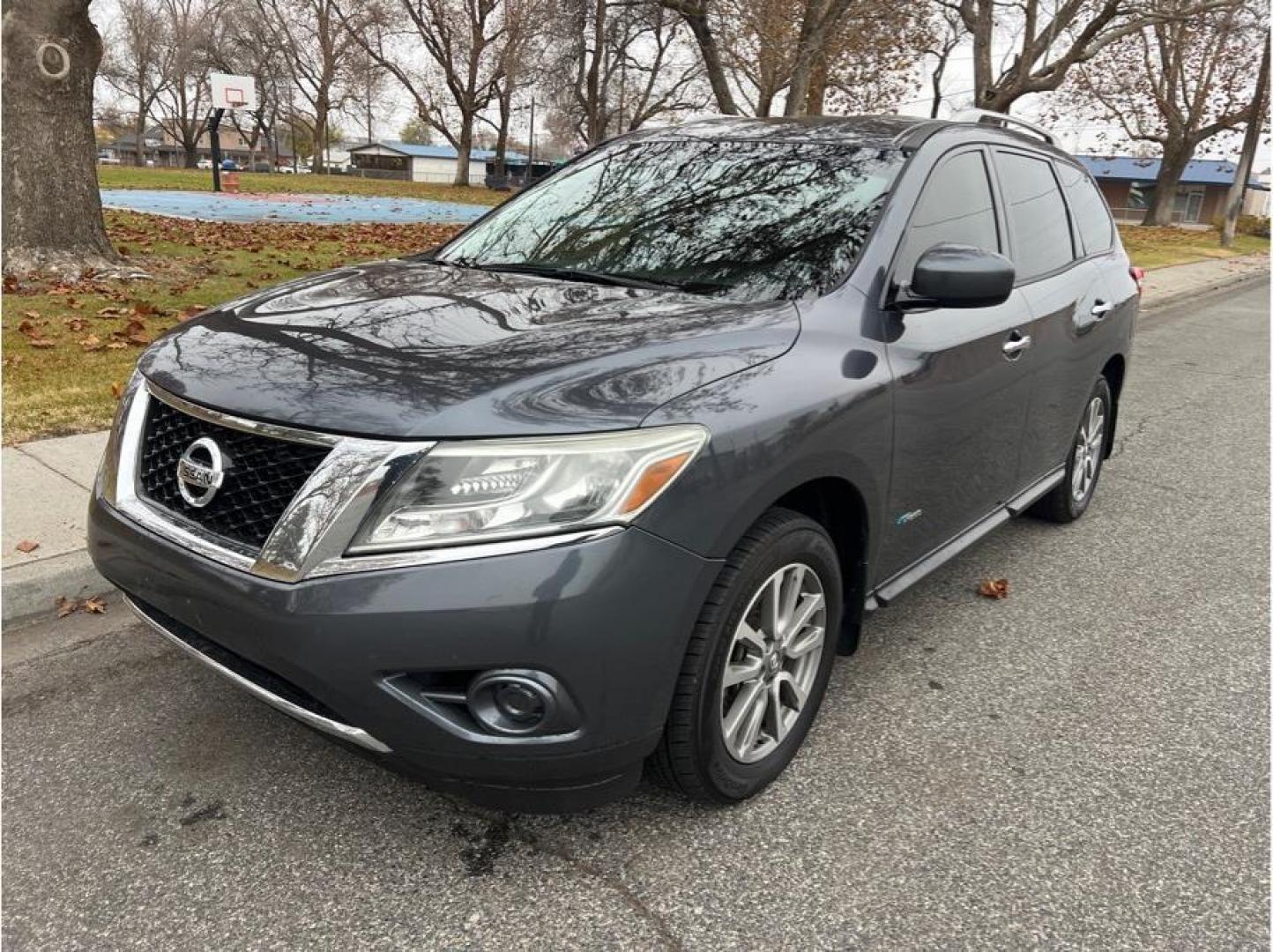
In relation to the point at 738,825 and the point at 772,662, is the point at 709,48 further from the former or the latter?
the point at 738,825

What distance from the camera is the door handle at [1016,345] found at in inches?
135

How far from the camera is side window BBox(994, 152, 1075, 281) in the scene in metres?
3.77

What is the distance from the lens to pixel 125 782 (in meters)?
2.63

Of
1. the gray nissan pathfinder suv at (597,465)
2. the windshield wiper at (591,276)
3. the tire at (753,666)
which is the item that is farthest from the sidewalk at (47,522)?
the tire at (753,666)

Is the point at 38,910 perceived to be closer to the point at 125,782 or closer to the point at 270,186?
the point at 125,782

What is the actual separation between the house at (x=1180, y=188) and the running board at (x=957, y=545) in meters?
77.2

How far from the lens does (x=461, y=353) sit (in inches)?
89.5

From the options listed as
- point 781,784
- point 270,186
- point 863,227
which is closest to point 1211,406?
point 863,227

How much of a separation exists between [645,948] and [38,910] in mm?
1358

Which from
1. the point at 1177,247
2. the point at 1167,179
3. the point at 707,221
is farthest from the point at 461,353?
the point at 1167,179

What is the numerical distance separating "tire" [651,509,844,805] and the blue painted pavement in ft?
54.5

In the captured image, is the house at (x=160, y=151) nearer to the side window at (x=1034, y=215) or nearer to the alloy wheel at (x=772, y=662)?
the side window at (x=1034, y=215)

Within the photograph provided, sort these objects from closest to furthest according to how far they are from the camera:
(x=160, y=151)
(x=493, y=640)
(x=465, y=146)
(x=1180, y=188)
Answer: (x=493, y=640), (x=465, y=146), (x=1180, y=188), (x=160, y=151)

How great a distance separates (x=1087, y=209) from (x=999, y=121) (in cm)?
95
